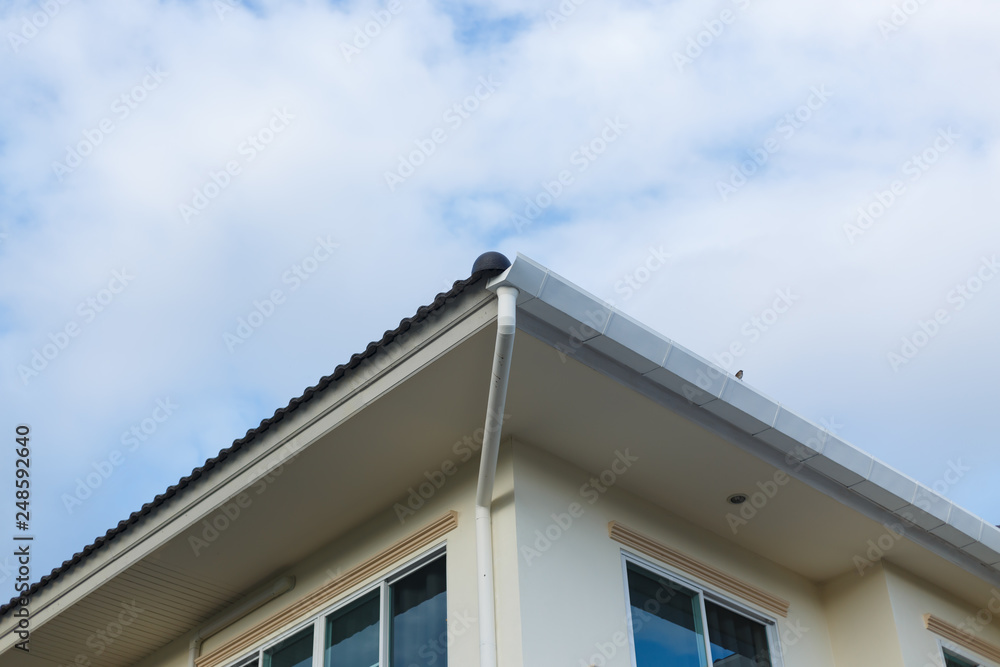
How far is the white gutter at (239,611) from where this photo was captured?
28.1 ft

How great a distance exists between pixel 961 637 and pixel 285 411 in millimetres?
5796

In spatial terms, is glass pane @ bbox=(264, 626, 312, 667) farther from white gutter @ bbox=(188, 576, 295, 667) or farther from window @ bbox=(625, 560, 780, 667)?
window @ bbox=(625, 560, 780, 667)

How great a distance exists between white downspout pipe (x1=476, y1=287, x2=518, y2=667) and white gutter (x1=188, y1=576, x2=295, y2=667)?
2.21 metres

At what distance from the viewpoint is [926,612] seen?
891cm

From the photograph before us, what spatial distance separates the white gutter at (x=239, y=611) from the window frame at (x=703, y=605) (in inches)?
105

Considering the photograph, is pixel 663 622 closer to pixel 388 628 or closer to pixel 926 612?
pixel 388 628

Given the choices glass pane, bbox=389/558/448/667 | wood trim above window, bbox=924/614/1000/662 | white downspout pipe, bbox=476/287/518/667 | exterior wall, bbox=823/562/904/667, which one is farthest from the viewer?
wood trim above window, bbox=924/614/1000/662

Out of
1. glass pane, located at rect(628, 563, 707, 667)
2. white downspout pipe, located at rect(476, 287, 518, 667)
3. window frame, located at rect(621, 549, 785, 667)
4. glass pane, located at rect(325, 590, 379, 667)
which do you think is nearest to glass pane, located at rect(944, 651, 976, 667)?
window frame, located at rect(621, 549, 785, 667)

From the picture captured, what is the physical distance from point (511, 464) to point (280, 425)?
159 cm

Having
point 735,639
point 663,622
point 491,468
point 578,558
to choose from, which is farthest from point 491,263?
point 735,639

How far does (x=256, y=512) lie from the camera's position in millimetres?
8023

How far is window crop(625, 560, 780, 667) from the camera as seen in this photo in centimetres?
748

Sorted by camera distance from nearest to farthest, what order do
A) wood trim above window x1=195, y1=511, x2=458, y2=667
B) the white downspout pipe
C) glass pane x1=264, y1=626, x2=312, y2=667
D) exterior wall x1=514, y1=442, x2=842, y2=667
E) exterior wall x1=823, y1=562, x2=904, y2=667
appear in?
the white downspout pipe → exterior wall x1=514, y1=442, x2=842, y2=667 → wood trim above window x1=195, y1=511, x2=458, y2=667 → glass pane x1=264, y1=626, x2=312, y2=667 → exterior wall x1=823, y1=562, x2=904, y2=667

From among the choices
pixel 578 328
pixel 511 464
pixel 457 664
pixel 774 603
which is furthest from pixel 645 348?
pixel 774 603
